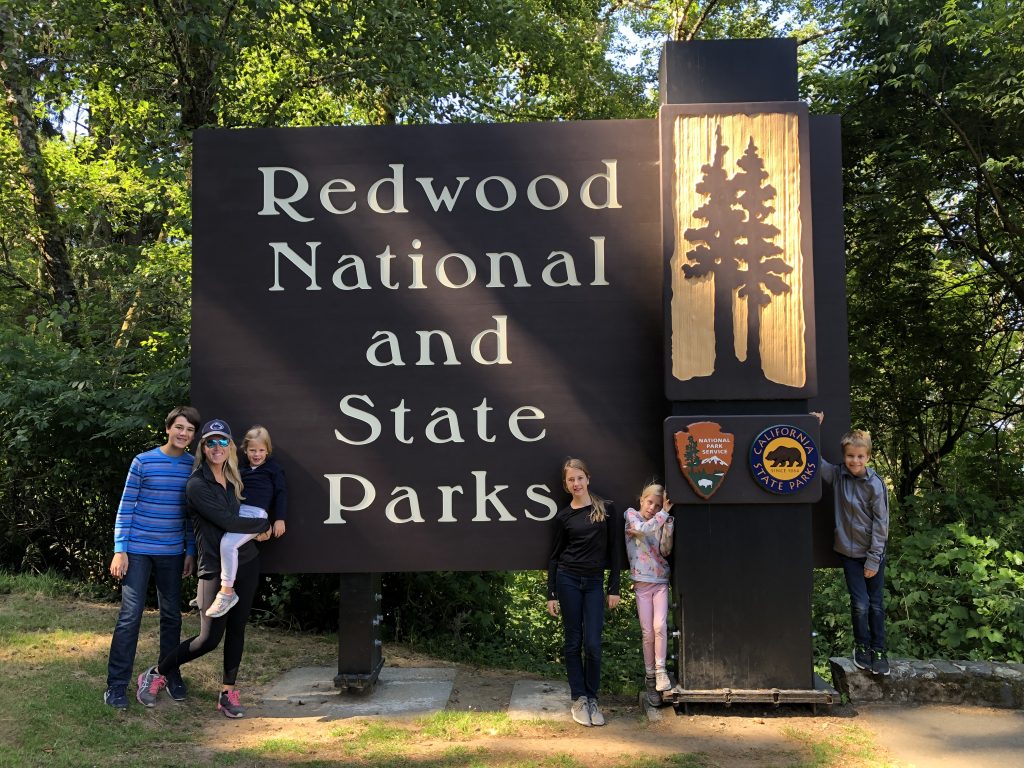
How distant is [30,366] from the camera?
8820 mm

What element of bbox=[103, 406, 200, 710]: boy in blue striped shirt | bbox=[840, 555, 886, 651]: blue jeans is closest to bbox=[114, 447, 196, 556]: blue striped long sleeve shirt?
bbox=[103, 406, 200, 710]: boy in blue striped shirt

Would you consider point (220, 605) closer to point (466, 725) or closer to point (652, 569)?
point (466, 725)

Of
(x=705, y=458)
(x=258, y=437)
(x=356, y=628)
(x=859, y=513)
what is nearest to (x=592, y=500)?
(x=705, y=458)

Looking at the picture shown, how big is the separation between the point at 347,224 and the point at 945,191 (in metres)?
8.13

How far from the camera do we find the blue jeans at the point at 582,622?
5.18 meters

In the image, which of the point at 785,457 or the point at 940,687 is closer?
the point at 785,457

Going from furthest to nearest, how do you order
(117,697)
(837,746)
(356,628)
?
(356,628) < (117,697) < (837,746)

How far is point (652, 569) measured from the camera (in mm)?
5297

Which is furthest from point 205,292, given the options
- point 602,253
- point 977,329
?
point 977,329

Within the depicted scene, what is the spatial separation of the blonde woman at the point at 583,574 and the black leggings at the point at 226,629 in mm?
1928

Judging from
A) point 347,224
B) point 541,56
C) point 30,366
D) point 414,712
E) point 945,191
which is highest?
point 541,56

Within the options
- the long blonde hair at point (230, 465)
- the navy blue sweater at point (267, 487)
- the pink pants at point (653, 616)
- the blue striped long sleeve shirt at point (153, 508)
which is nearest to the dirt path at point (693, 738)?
the pink pants at point (653, 616)

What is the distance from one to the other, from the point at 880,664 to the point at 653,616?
1.51 meters

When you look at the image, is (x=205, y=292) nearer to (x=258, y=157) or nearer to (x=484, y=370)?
(x=258, y=157)
